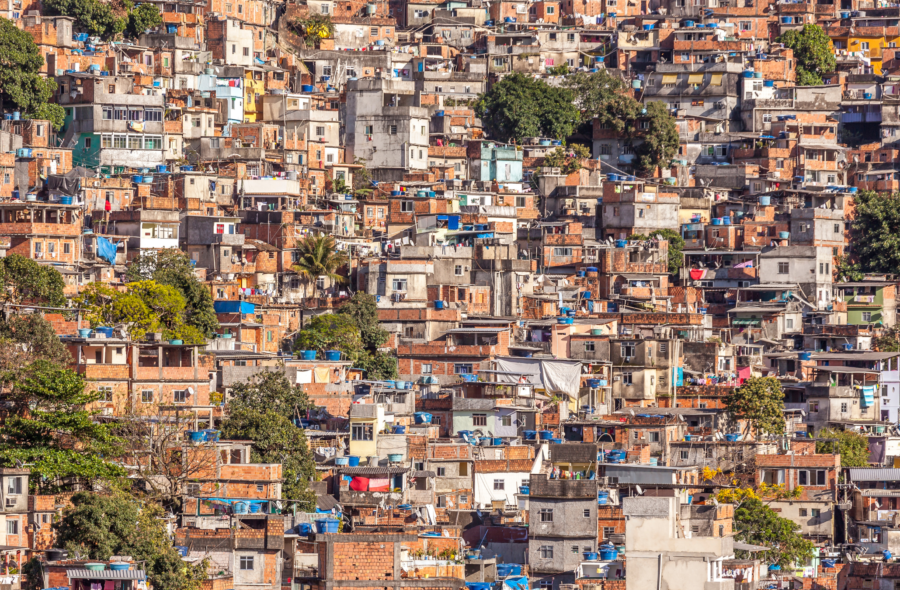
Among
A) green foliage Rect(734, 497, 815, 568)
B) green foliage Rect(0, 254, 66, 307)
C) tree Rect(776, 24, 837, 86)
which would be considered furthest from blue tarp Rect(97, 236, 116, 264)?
tree Rect(776, 24, 837, 86)

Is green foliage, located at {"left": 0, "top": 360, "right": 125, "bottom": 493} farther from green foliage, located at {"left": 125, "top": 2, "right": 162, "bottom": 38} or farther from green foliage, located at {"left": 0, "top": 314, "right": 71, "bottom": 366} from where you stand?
green foliage, located at {"left": 125, "top": 2, "right": 162, "bottom": 38}

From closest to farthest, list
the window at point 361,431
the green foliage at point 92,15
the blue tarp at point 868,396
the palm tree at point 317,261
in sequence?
the window at point 361,431, the blue tarp at point 868,396, the palm tree at point 317,261, the green foliage at point 92,15

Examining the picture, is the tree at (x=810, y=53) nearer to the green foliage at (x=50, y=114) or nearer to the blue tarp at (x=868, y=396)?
the blue tarp at (x=868, y=396)

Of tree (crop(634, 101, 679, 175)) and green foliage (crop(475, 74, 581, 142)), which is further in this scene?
green foliage (crop(475, 74, 581, 142))

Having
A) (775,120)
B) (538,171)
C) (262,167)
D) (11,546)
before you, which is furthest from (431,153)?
(11,546)

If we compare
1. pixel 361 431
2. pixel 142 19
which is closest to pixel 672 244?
pixel 142 19

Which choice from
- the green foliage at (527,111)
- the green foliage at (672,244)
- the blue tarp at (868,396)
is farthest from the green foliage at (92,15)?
the blue tarp at (868,396)

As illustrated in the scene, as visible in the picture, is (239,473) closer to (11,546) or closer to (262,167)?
(11,546)
